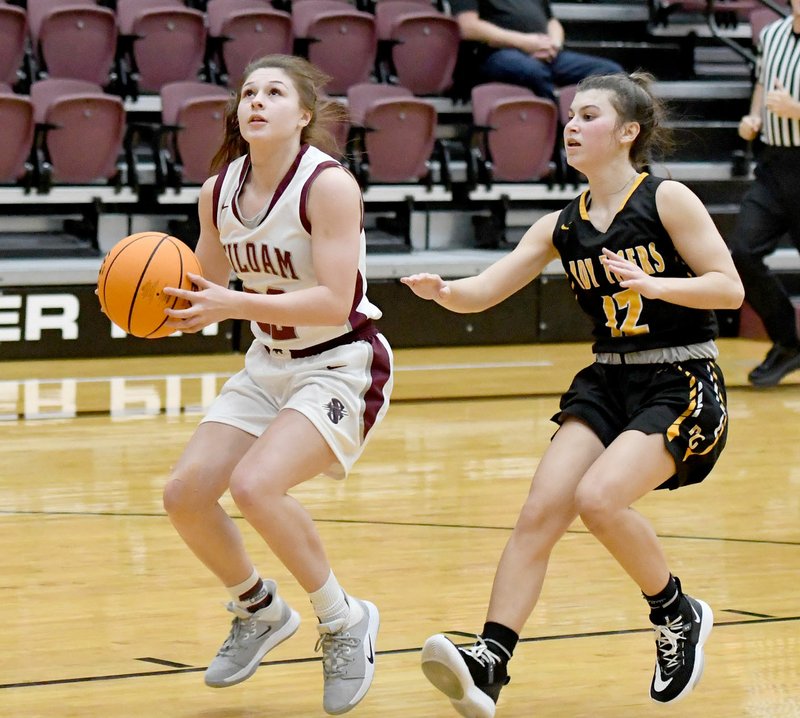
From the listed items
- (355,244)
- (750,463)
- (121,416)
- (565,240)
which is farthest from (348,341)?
(121,416)

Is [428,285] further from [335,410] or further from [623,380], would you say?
[623,380]

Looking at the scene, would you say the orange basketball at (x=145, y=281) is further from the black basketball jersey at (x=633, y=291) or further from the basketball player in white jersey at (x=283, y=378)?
the black basketball jersey at (x=633, y=291)

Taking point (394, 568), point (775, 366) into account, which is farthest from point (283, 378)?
point (775, 366)

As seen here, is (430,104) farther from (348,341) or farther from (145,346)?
(348,341)

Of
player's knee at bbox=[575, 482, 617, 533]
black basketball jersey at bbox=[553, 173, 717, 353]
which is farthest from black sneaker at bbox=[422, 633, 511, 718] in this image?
black basketball jersey at bbox=[553, 173, 717, 353]

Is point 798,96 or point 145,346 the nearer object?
point 798,96

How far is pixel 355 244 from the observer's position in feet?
10.5

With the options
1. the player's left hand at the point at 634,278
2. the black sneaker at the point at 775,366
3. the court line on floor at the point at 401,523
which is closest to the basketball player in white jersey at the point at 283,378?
the player's left hand at the point at 634,278

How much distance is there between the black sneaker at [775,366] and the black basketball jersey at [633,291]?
4696 millimetres

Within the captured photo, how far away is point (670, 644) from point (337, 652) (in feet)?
2.28

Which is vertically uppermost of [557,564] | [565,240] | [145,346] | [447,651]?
[565,240]

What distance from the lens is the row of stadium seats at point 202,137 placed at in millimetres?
8438

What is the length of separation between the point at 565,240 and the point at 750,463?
9.50 ft

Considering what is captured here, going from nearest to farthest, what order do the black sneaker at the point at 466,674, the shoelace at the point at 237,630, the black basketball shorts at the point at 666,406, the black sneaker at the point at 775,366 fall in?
1. the black sneaker at the point at 466,674
2. the black basketball shorts at the point at 666,406
3. the shoelace at the point at 237,630
4. the black sneaker at the point at 775,366
